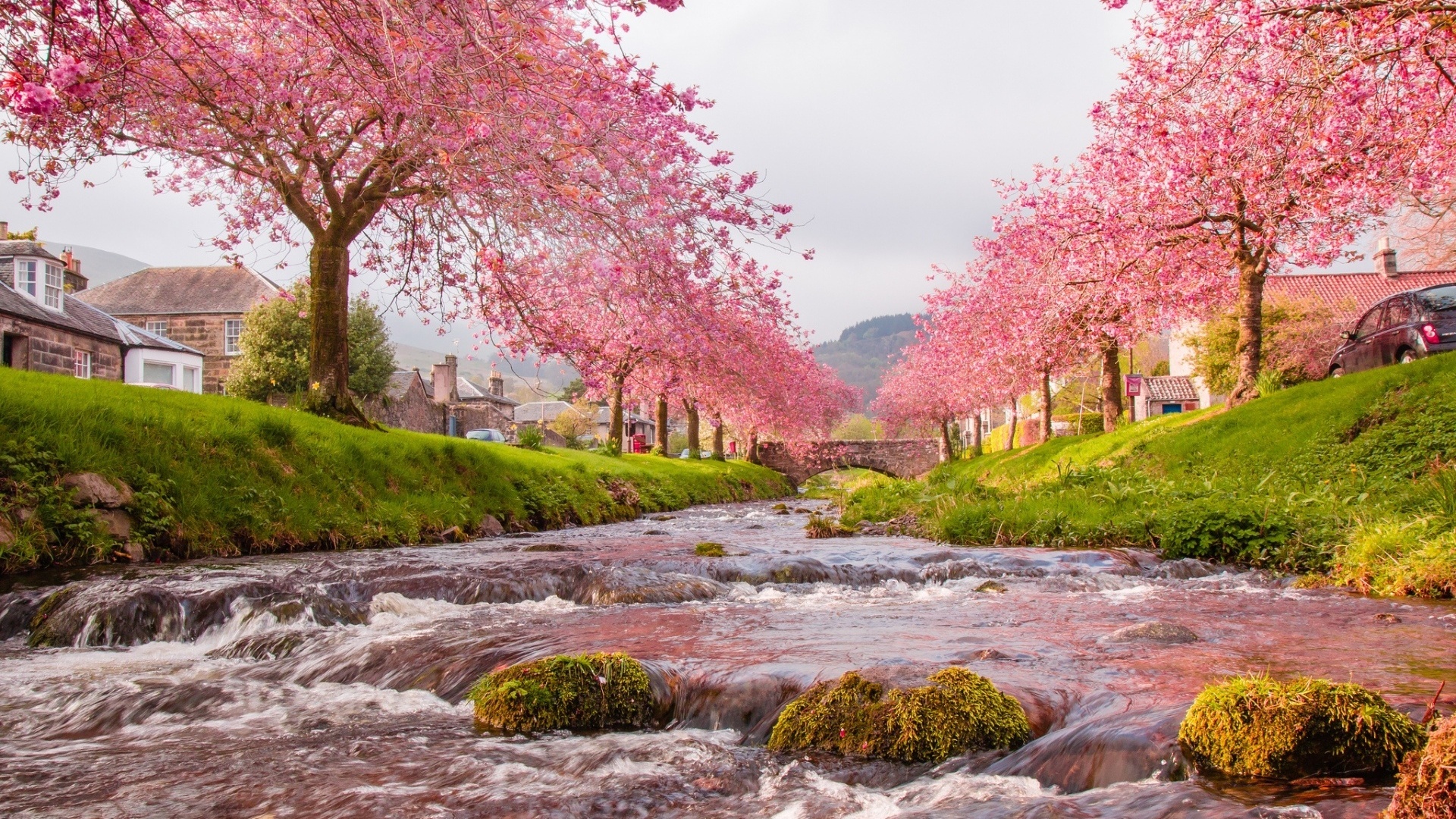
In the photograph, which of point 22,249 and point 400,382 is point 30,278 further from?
point 400,382

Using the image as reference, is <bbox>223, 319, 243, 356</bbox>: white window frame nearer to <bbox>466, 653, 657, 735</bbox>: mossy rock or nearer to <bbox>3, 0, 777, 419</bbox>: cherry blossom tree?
<bbox>3, 0, 777, 419</bbox>: cherry blossom tree

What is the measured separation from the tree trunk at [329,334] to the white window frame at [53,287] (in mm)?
24047

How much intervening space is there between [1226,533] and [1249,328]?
13791 mm

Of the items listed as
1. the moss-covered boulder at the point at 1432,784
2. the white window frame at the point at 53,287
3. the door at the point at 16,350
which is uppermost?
the white window frame at the point at 53,287

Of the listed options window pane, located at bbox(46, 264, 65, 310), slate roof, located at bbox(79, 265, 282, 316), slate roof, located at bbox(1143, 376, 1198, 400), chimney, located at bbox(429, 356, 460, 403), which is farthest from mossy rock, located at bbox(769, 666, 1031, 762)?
chimney, located at bbox(429, 356, 460, 403)

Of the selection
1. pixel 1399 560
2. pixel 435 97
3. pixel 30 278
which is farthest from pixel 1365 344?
pixel 30 278

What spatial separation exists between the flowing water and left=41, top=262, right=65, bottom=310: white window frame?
32567 millimetres

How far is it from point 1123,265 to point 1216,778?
59.5ft

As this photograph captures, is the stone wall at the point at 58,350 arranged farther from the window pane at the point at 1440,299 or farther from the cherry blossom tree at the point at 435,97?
the window pane at the point at 1440,299

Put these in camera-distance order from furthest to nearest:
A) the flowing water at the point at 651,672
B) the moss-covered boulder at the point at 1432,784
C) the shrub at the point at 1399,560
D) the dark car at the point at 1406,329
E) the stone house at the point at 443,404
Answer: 1. the stone house at the point at 443,404
2. the dark car at the point at 1406,329
3. the shrub at the point at 1399,560
4. the flowing water at the point at 651,672
5. the moss-covered boulder at the point at 1432,784

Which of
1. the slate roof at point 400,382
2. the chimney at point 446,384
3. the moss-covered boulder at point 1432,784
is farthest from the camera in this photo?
the chimney at point 446,384

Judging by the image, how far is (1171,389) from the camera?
6481 cm

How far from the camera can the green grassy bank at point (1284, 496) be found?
8.25 meters

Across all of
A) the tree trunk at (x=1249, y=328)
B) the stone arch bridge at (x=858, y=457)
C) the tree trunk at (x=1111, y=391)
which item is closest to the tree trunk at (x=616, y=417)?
the tree trunk at (x=1111, y=391)
